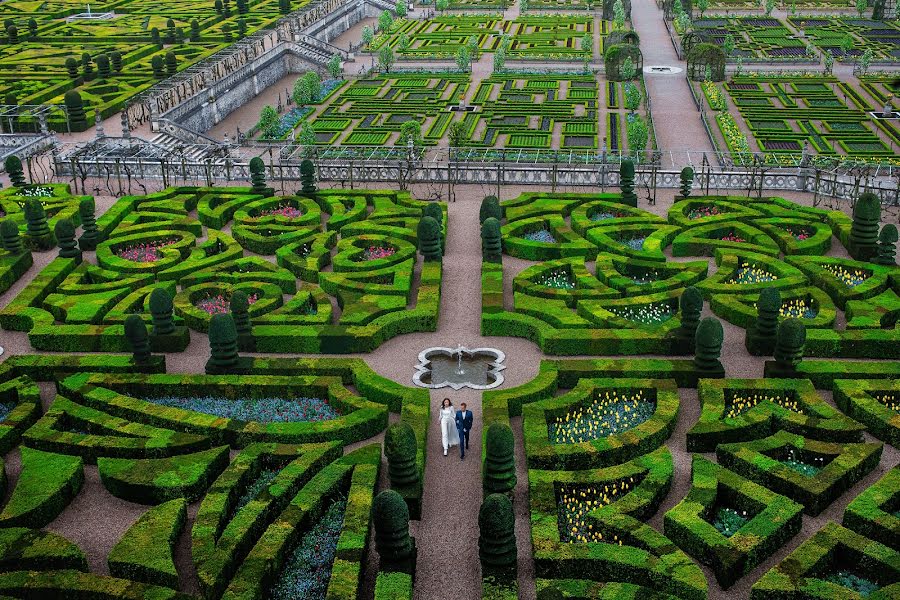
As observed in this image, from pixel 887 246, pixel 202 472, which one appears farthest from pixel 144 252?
pixel 887 246

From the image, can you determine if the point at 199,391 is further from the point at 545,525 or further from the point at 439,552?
the point at 545,525

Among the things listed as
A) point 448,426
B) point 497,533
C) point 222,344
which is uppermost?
point 222,344

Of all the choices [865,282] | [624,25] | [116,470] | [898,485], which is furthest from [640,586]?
[624,25]

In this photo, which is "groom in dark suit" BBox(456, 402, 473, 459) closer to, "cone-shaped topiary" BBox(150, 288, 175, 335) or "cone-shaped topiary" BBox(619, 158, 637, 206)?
"cone-shaped topiary" BBox(150, 288, 175, 335)

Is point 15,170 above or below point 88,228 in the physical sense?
above

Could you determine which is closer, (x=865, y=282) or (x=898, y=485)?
(x=898, y=485)

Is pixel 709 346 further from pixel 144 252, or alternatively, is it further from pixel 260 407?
pixel 144 252
